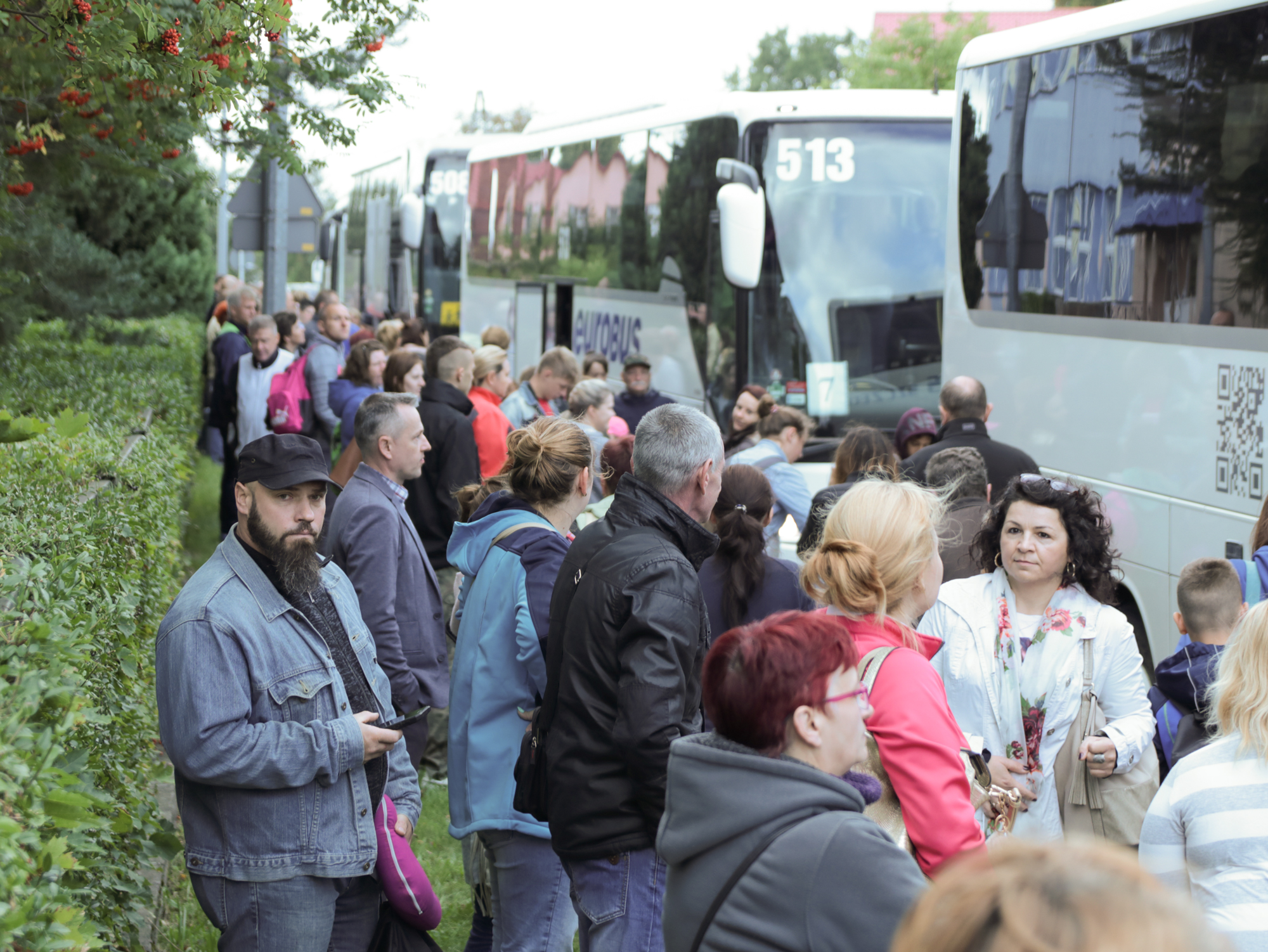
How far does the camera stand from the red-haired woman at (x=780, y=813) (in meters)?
2.12

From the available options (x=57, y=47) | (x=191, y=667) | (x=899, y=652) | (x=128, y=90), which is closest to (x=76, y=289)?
(x=128, y=90)

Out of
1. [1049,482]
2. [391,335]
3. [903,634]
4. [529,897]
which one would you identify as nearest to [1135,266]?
[1049,482]

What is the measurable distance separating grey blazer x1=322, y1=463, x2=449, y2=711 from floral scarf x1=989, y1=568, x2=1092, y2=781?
1967 millimetres

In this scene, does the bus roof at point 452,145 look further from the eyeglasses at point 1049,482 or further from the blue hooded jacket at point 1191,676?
the blue hooded jacket at point 1191,676

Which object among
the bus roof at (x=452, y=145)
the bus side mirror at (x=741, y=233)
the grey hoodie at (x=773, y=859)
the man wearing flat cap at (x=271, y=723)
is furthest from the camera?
the bus roof at (x=452, y=145)

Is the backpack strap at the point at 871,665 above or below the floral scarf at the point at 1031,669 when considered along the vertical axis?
above

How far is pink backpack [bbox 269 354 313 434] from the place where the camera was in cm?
1064

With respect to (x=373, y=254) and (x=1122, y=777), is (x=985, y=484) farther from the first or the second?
(x=373, y=254)

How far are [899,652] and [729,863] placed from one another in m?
0.91

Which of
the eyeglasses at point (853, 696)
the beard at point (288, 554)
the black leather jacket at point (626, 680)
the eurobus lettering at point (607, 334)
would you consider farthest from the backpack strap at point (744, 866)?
the eurobus lettering at point (607, 334)

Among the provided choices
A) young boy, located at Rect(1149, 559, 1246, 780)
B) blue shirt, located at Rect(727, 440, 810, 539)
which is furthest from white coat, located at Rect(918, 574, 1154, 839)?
blue shirt, located at Rect(727, 440, 810, 539)

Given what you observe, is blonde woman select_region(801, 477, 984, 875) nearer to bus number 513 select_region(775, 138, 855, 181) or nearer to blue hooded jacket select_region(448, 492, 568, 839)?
blue hooded jacket select_region(448, 492, 568, 839)

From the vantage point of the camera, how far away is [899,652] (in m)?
3.01

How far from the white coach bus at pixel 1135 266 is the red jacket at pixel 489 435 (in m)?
3.26
